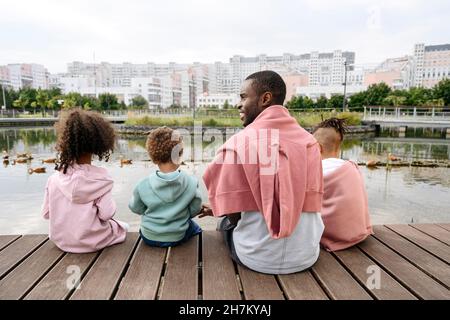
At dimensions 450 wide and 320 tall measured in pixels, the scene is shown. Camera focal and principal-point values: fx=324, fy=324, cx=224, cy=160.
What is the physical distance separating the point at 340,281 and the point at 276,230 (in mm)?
446

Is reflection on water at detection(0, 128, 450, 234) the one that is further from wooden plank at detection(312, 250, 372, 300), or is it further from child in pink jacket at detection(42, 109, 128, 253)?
wooden plank at detection(312, 250, 372, 300)

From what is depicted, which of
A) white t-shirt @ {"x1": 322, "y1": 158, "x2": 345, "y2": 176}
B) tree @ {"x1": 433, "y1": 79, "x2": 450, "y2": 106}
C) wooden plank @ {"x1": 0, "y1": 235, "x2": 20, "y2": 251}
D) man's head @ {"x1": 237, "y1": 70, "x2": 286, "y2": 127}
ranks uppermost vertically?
tree @ {"x1": 433, "y1": 79, "x2": 450, "y2": 106}

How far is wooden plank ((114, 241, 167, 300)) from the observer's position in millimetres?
1500

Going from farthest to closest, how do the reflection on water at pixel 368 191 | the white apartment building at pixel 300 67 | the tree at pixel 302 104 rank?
the white apartment building at pixel 300 67, the tree at pixel 302 104, the reflection on water at pixel 368 191

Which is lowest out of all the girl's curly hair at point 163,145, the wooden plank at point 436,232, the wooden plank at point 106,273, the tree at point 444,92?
the wooden plank at point 436,232

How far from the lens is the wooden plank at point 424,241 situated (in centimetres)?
203

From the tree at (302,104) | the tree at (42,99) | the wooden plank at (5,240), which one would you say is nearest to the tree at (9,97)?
the tree at (42,99)

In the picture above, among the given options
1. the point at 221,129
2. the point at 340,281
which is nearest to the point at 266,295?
the point at 340,281

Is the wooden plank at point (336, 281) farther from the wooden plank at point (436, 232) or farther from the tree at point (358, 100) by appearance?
the tree at point (358, 100)

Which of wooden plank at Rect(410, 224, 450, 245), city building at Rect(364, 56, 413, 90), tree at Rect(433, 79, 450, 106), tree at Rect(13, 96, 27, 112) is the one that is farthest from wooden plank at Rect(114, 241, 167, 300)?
city building at Rect(364, 56, 413, 90)

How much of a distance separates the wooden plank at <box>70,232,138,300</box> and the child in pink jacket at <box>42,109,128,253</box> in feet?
0.43

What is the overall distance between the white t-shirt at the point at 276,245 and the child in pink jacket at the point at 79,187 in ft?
2.77
